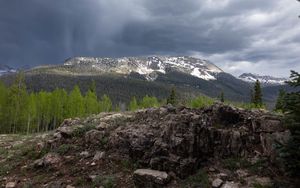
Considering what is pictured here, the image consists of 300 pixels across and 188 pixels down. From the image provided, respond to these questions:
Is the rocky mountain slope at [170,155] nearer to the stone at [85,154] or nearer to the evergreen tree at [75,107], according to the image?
the stone at [85,154]

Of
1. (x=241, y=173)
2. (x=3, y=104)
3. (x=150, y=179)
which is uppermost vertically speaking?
(x=3, y=104)

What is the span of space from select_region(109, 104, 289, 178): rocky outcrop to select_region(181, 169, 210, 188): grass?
449 mm

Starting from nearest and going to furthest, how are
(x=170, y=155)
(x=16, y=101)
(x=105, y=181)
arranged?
(x=105, y=181), (x=170, y=155), (x=16, y=101)

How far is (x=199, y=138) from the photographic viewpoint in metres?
19.0

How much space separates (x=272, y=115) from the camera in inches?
796

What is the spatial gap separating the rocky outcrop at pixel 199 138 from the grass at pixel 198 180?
0.45 m

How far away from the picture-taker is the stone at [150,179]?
1697 centimetres

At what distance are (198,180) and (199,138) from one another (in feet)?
9.00

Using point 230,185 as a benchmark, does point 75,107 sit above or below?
above

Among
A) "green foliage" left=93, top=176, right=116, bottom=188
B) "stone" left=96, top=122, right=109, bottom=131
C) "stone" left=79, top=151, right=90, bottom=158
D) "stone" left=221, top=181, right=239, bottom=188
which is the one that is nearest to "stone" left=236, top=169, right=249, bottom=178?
"stone" left=221, top=181, right=239, bottom=188

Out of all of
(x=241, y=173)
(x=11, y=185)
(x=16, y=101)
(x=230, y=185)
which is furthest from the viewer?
(x=16, y=101)

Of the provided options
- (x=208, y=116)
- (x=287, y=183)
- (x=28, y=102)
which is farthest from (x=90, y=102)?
(x=287, y=183)

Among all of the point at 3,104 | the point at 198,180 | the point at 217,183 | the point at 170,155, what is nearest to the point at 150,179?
the point at 170,155

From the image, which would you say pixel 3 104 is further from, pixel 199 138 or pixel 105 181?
pixel 199 138
